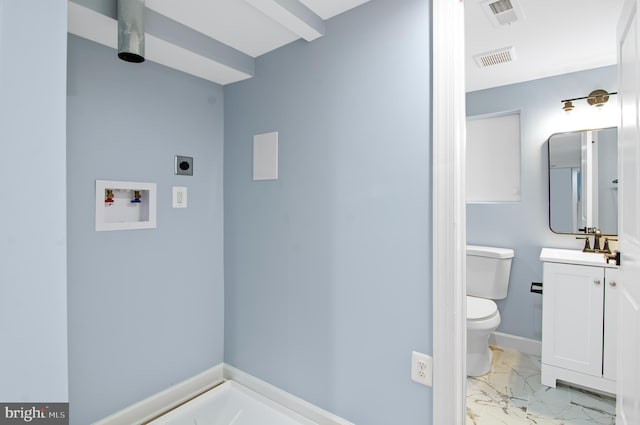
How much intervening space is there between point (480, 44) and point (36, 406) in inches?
102

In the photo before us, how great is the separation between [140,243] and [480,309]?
231 cm

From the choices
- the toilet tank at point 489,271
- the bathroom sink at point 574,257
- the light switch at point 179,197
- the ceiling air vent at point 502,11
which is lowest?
the toilet tank at point 489,271

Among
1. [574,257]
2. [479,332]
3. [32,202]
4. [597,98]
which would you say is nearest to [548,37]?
[597,98]

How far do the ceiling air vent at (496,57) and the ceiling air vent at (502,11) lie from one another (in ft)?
1.20

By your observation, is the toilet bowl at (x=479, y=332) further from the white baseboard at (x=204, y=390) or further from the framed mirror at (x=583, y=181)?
the white baseboard at (x=204, y=390)

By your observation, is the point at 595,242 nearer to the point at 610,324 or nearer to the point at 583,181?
the point at 583,181

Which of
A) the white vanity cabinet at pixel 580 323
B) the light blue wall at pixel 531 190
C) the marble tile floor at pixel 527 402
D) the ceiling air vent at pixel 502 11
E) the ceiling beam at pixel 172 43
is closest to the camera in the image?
the ceiling beam at pixel 172 43

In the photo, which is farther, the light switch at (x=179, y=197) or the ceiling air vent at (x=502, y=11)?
→ the light switch at (x=179, y=197)

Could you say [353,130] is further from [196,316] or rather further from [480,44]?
[196,316]

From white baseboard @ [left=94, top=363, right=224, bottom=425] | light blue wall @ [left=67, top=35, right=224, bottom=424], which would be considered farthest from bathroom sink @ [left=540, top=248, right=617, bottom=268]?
white baseboard @ [left=94, top=363, right=224, bottom=425]

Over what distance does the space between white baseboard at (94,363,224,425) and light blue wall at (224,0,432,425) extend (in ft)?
0.90

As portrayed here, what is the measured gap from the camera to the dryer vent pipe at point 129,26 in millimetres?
1350

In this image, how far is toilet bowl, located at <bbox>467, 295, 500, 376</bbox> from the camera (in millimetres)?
2211

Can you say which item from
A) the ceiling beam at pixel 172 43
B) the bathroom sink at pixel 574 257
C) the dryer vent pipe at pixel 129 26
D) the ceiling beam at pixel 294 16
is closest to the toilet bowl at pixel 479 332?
the bathroom sink at pixel 574 257
